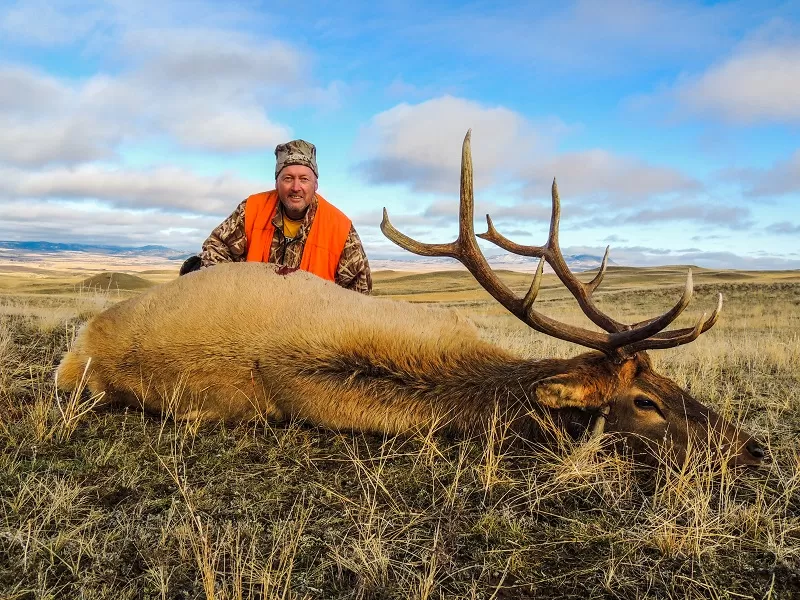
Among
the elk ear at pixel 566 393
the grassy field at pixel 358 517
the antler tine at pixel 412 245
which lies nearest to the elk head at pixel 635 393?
the elk ear at pixel 566 393

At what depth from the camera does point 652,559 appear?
2.33 metres

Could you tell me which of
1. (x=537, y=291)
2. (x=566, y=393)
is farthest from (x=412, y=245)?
(x=566, y=393)

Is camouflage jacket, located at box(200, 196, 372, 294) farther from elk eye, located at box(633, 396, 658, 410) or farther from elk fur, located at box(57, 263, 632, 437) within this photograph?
elk eye, located at box(633, 396, 658, 410)

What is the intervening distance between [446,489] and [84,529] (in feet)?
5.51

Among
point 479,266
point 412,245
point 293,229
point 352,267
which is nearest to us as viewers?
point 479,266

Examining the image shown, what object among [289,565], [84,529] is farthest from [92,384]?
[289,565]

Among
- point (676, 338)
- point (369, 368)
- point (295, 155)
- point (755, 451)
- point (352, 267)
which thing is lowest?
point (755, 451)

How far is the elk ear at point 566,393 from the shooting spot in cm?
343

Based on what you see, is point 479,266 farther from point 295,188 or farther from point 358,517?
point 295,188

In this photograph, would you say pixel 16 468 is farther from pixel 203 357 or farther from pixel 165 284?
pixel 165 284

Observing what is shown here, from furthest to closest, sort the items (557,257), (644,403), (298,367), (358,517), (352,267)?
(352,267) < (557,257) < (298,367) < (644,403) < (358,517)

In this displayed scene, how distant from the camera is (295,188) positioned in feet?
20.1

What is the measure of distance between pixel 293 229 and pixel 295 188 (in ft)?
1.53

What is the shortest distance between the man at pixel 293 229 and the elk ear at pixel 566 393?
134 inches
